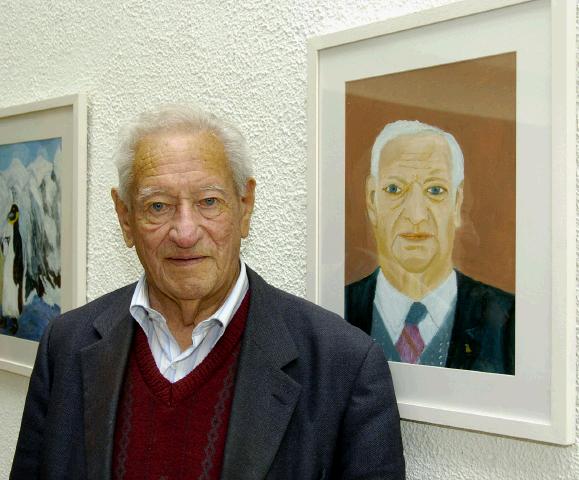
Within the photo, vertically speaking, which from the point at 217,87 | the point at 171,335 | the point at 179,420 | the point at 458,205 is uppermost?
the point at 217,87

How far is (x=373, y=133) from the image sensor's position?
124 centimetres

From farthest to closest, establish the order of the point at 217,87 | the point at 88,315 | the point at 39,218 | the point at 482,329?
the point at 39,218 < the point at 217,87 < the point at 88,315 < the point at 482,329

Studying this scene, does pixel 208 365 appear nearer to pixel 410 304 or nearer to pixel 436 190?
pixel 410 304

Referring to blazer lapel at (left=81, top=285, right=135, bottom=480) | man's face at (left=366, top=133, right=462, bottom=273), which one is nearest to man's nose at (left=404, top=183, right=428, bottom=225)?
man's face at (left=366, top=133, right=462, bottom=273)

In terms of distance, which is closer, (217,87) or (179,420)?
(179,420)

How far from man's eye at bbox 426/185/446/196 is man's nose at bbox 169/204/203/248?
0.33 m

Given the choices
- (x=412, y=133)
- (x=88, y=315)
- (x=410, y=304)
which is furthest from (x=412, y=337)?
(x=88, y=315)

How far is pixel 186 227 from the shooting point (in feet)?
3.85

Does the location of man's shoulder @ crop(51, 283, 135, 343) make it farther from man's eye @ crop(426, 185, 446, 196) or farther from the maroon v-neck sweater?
man's eye @ crop(426, 185, 446, 196)

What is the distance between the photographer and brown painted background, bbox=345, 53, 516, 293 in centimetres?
107

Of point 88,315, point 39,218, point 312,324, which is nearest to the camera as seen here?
point 312,324

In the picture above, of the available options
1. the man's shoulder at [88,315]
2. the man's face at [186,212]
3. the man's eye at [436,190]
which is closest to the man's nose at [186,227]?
the man's face at [186,212]

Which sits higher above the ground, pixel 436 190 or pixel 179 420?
pixel 436 190

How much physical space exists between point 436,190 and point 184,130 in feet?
1.23
